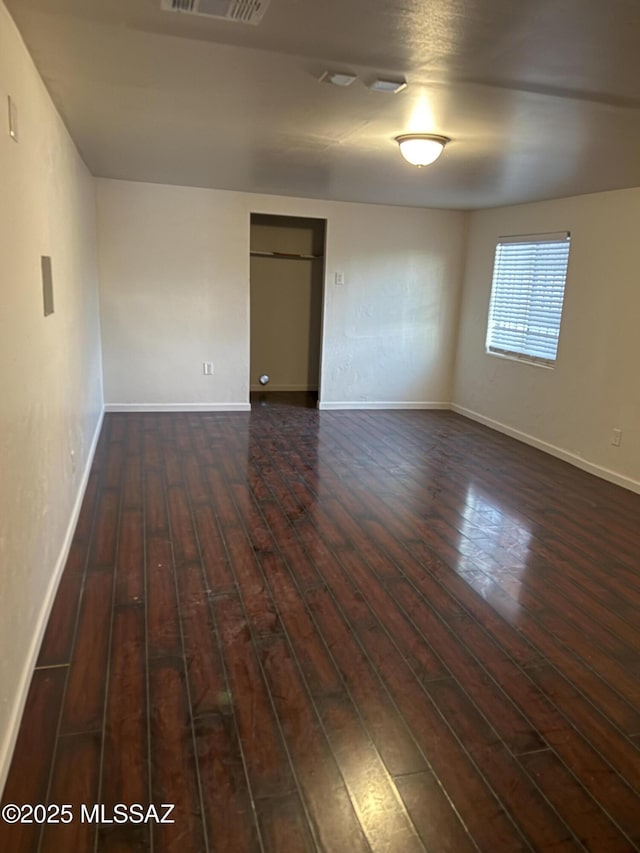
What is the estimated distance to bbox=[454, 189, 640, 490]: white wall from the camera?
14.3ft

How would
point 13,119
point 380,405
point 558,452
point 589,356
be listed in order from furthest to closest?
point 380,405 → point 558,452 → point 589,356 → point 13,119

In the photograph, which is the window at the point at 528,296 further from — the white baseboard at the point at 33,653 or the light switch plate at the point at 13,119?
the light switch plate at the point at 13,119

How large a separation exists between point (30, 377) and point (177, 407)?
3.94 metres

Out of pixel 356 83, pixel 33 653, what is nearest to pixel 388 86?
pixel 356 83

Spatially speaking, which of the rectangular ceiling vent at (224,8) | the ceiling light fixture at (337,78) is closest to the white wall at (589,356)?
the ceiling light fixture at (337,78)

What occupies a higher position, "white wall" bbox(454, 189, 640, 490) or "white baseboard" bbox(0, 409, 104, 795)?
"white wall" bbox(454, 189, 640, 490)

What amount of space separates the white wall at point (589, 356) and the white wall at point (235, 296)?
91cm

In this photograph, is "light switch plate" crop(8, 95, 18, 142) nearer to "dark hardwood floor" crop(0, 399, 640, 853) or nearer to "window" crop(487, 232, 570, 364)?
"dark hardwood floor" crop(0, 399, 640, 853)

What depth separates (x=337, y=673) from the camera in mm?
2156

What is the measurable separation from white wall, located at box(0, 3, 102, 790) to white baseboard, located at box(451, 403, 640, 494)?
152 inches

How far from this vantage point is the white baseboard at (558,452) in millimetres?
4418

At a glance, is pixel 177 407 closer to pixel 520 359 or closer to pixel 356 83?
pixel 520 359

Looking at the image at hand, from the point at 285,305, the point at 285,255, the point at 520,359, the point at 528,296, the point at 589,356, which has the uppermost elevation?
the point at 285,255

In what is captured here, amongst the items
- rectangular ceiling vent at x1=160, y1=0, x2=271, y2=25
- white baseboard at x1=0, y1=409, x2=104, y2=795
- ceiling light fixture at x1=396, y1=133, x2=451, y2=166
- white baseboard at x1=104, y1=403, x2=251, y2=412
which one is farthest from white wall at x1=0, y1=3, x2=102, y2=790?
white baseboard at x1=104, y1=403, x2=251, y2=412
